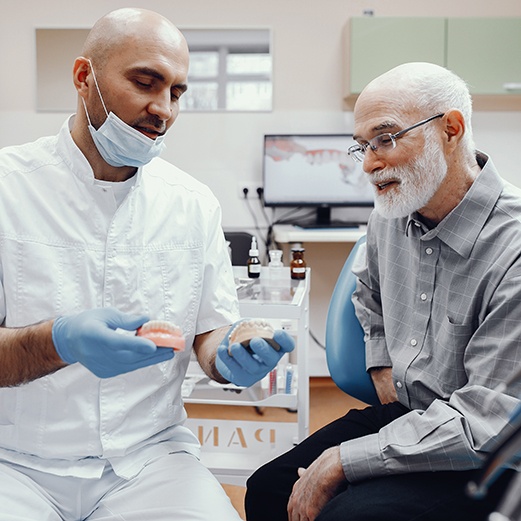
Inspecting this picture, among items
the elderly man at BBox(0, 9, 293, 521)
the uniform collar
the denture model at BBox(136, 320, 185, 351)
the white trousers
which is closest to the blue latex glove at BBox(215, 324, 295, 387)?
the elderly man at BBox(0, 9, 293, 521)

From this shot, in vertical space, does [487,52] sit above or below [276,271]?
above

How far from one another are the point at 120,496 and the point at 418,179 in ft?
2.92

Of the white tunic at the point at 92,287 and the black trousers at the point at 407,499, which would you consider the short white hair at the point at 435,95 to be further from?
the black trousers at the point at 407,499

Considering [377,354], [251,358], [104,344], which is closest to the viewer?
[104,344]

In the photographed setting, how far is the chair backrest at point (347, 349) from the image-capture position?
1491 millimetres

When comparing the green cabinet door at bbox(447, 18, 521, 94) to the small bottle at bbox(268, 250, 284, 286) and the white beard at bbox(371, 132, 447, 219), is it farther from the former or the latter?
the white beard at bbox(371, 132, 447, 219)

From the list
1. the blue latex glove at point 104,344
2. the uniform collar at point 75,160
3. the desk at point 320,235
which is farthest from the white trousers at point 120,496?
the desk at point 320,235

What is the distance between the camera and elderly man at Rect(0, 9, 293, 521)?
110cm

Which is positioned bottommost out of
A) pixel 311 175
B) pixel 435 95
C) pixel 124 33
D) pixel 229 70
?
pixel 311 175

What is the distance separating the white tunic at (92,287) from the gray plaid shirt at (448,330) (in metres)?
0.39

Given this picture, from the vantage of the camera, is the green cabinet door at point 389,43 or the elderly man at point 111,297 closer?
the elderly man at point 111,297

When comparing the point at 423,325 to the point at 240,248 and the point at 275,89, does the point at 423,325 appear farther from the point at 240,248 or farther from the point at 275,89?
the point at 275,89

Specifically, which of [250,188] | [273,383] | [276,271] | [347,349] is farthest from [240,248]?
[347,349]

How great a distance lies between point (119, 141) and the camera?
125 centimetres
